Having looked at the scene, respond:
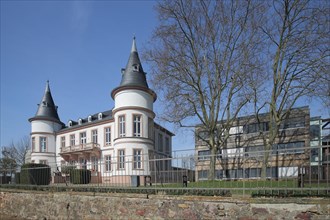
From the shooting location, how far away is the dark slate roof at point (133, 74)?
2955 centimetres

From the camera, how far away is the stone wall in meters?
6.90

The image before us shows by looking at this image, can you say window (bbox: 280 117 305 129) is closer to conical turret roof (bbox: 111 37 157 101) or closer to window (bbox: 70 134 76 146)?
conical turret roof (bbox: 111 37 157 101)

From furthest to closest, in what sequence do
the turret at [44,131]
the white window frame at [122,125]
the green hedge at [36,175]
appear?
the turret at [44,131] < the white window frame at [122,125] < the green hedge at [36,175]

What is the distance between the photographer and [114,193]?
10.2 m

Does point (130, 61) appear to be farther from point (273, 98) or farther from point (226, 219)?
point (226, 219)

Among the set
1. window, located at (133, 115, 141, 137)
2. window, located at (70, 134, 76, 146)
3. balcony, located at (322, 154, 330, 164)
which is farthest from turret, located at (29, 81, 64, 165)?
balcony, located at (322, 154, 330, 164)

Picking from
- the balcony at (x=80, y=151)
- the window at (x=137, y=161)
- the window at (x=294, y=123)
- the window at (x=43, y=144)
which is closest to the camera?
the window at (x=137, y=161)

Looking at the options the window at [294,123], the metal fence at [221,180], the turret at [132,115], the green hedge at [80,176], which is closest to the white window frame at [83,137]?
the turret at [132,115]

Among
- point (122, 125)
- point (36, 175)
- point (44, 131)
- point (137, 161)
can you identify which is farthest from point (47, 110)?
point (137, 161)

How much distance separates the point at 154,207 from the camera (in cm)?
896

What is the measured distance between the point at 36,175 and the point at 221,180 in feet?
30.3

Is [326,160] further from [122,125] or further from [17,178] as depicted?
[122,125]

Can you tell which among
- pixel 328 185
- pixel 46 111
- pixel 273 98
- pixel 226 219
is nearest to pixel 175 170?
pixel 226 219

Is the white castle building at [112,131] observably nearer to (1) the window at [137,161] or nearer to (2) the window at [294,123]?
(1) the window at [137,161]
